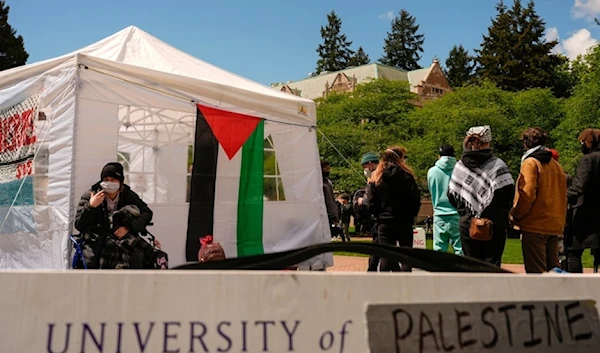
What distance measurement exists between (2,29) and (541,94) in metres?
37.2

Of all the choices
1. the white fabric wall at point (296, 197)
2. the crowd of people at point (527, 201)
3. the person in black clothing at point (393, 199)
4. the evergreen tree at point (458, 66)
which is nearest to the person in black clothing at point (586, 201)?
the crowd of people at point (527, 201)

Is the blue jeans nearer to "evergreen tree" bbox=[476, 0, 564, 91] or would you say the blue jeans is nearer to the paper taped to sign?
the paper taped to sign

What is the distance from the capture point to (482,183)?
4.62m

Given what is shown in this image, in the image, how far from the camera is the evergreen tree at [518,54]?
50.1 meters

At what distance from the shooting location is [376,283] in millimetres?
1138

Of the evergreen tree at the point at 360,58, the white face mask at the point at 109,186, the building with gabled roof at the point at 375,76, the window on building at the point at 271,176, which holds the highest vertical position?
the evergreen tree at the point at 360,58

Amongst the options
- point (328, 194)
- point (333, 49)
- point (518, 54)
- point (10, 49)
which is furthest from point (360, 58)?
point (328, 194)

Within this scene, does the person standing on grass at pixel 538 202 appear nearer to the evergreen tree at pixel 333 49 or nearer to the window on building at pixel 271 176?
the window on building at pixel 271 176

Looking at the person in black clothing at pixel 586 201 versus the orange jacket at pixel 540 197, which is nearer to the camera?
the orange jacket at pixel 540 197

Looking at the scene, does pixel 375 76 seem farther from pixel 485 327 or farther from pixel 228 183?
pixel 485 327

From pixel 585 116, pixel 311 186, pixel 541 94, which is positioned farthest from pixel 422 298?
pixel 541 94

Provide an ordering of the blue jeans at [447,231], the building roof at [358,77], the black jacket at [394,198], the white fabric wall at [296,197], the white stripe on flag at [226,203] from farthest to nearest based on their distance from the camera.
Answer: the building roof at [358,77], the white fabric wall at [296,197], the white stripe on flag at [226,203], the blue jeans at [447,231], the black jacket at [394,198]

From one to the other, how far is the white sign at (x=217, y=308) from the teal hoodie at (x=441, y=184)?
16.4 ft

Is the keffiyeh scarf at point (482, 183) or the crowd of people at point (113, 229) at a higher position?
the keffiyeh scarf at point (482, 183)
